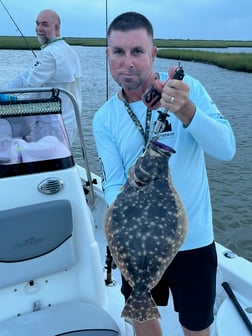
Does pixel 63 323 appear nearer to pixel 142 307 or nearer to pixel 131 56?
pixel 142 307

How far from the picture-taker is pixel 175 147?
2.04m

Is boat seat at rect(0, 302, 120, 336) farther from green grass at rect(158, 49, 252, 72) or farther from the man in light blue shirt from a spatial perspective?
green grass at rect(158, 49, 252, 72)

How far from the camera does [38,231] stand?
81.6 inches

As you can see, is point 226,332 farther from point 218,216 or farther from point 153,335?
point 218,216

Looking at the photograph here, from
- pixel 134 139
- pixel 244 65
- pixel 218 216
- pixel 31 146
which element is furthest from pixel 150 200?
pixel 244 65

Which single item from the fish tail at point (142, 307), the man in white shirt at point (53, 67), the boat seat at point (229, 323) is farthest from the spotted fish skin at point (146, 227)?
the man in white shirt at point (53, 67)

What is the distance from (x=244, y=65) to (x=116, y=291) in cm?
3382

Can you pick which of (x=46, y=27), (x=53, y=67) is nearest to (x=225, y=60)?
(x=46, y=27)

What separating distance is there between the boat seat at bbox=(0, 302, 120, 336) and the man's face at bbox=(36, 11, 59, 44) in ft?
11.9

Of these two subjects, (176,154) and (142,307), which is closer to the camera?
(142,307)

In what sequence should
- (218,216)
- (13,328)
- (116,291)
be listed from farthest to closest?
(218,216) → (116,291) → (13,328)

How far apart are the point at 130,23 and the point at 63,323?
4.84 ft

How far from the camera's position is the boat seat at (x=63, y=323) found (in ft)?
6.15

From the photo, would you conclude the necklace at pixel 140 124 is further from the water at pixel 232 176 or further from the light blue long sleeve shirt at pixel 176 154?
the water at pixel 232 176
